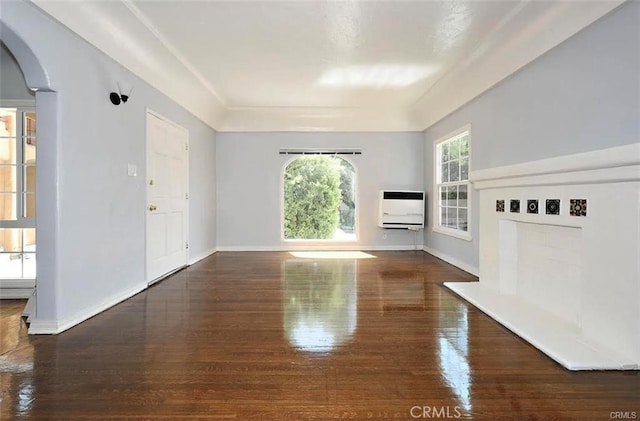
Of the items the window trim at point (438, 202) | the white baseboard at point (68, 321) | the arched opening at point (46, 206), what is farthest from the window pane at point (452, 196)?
the arched opening at point (46, 206)

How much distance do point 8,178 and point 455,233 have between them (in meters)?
5.44

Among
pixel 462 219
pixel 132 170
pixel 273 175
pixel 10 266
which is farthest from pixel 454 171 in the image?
pixel 10 266

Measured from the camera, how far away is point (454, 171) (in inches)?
221

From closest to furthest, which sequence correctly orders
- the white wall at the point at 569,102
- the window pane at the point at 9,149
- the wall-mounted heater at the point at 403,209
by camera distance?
the white wall at the point at 569,102 → the window pane at the point at 9,149 → the wall-mounted heater at the point at 403,209

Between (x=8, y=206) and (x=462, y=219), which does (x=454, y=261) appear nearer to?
(x=462, y=219)

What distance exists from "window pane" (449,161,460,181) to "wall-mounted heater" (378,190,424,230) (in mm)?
1022

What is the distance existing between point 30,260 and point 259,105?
13.2 feet

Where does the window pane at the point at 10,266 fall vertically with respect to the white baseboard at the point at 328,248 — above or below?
above

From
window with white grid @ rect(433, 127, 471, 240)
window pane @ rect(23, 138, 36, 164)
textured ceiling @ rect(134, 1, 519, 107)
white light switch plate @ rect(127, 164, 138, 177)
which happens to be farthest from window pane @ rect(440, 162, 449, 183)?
window pane @ rect(23, 138, 36, 164)

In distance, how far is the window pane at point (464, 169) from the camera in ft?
16.7

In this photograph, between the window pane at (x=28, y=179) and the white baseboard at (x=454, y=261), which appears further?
the white baseboard at (x=454, y=261)

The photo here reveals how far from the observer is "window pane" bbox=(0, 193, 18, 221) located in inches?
138

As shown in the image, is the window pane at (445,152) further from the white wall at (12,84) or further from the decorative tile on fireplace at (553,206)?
the white wall at (12,84)

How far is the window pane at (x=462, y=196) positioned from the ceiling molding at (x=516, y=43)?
3.83 ft
